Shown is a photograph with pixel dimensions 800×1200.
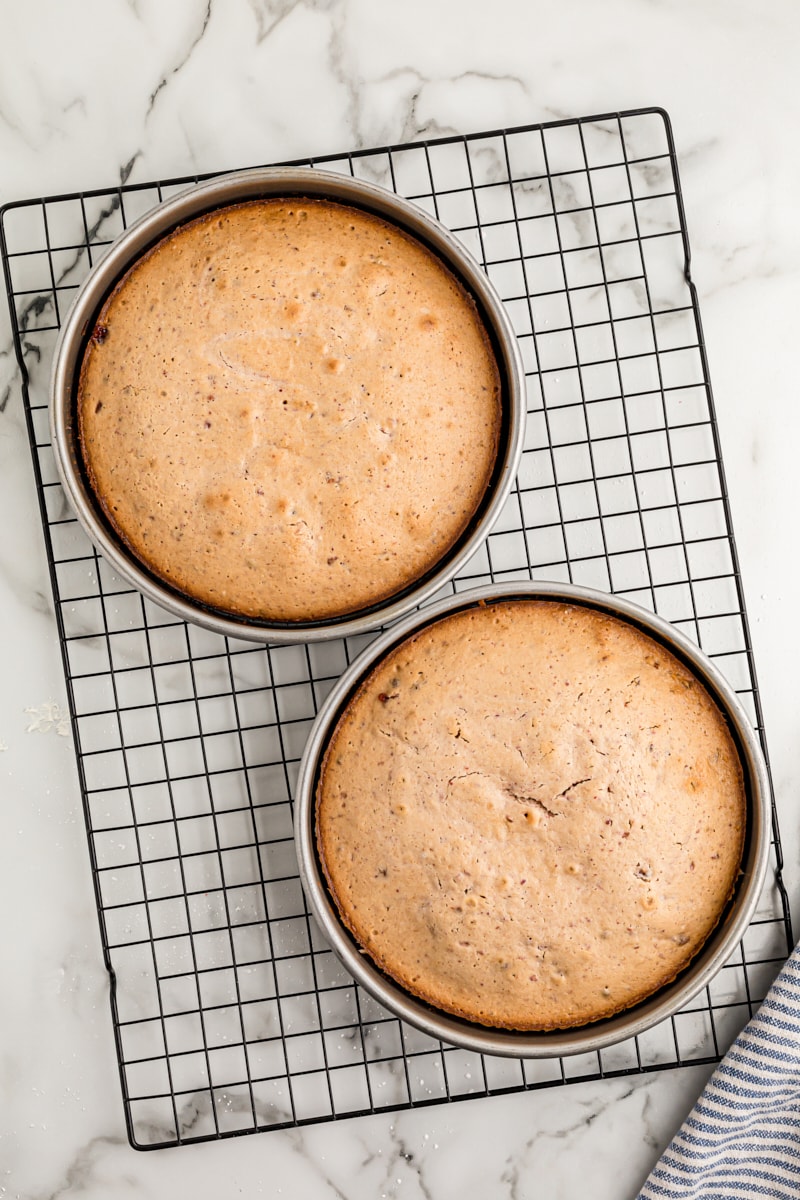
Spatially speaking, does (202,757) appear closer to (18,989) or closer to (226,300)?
(18,989)

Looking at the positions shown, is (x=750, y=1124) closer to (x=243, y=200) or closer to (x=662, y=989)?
(x=662, y=989)

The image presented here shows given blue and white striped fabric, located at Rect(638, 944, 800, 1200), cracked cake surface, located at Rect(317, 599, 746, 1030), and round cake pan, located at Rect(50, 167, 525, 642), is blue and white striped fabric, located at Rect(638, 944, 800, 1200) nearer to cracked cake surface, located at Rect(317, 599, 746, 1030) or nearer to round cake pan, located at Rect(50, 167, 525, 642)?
cracked cake surface, located at Rect(317, 599, 746, 1030)

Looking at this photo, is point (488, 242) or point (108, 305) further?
point (488, 242)

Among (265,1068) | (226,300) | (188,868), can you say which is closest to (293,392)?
(226,300)

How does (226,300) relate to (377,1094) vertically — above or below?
above

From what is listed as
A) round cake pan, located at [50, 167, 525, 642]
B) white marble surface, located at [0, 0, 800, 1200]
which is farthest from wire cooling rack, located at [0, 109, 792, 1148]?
round cake pan, located at [50, 167, 525, 642]

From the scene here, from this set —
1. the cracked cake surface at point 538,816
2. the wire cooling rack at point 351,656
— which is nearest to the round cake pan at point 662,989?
the cracked cake surface at point 538,816
